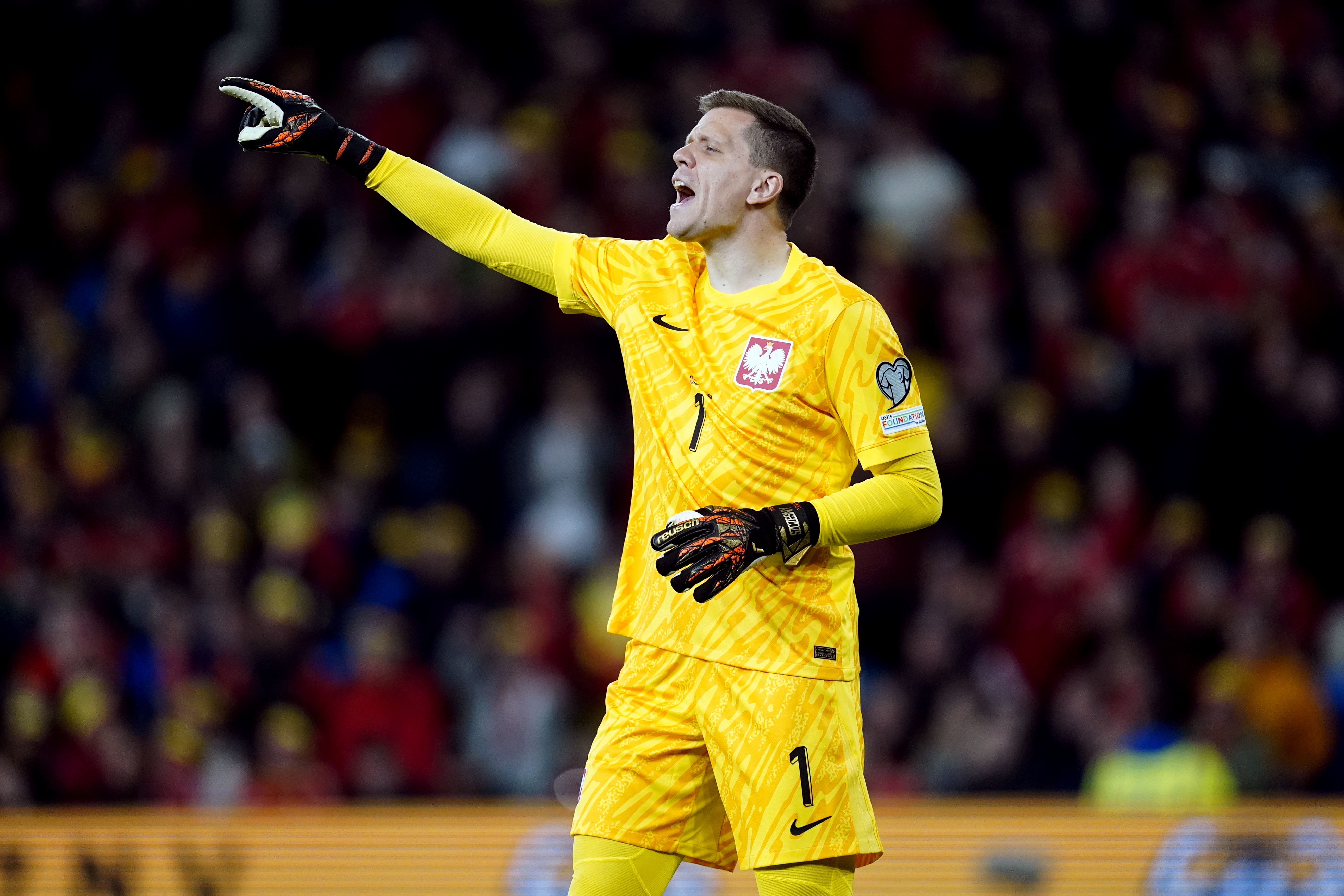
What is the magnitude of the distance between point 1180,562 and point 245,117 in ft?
19.7

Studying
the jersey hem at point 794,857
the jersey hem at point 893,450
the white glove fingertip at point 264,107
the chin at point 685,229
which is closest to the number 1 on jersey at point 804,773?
the jersey hem at point 794,857

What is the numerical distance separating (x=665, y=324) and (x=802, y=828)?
4.03 ft

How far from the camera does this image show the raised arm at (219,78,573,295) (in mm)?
4488

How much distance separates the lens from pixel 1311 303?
10.3 m

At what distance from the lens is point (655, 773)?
417 centimetres

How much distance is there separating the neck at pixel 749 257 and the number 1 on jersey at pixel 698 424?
0.29 metres

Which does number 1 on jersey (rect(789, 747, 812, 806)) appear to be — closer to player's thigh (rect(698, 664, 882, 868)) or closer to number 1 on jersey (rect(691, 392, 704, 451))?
player's thigh (rect(698, 664, 882, 868))

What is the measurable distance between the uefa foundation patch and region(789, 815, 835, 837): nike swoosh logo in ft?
2.88

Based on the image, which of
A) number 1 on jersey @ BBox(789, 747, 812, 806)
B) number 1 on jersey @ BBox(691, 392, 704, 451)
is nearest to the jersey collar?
number 1 on jersey @ BBox(691, 392, 704, 451)

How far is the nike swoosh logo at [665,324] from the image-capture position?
171 inches

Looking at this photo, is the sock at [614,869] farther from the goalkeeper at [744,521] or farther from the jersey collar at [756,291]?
the jersey collar at [756,291]

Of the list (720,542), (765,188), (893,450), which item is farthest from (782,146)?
(720,542)

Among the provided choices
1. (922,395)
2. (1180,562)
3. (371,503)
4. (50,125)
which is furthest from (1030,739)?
(50,125)

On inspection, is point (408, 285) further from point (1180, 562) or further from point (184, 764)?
point (1180, 562)
